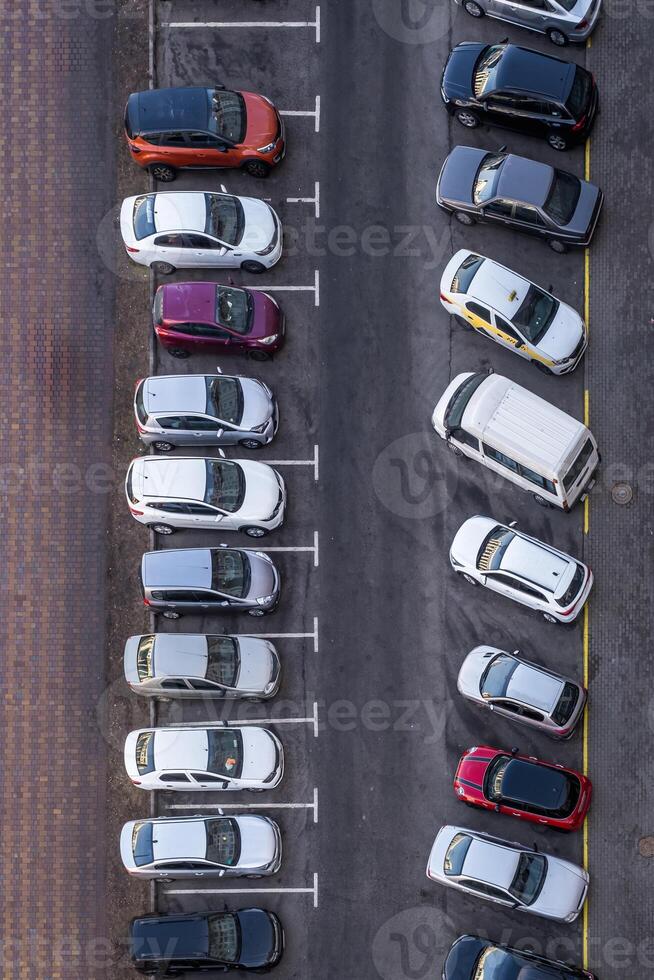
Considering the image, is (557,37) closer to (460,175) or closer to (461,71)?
(461,71)

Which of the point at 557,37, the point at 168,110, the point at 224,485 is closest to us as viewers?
the point at 224,485

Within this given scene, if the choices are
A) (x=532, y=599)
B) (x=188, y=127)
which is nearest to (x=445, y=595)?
(x=532, y=599)

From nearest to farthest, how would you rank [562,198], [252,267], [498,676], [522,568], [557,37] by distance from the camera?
[522,568] < [498,676] < [562,198] < [252,267] < [557,37]

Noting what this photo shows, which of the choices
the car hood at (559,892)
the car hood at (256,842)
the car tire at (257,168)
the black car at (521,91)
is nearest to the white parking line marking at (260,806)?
the car hood at (256,842)

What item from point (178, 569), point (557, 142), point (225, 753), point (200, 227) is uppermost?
point (557, 142)

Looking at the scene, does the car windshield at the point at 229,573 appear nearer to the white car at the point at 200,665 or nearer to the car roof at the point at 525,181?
the white car at the point at 200,665

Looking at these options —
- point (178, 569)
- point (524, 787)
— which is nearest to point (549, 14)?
point (178, 569)

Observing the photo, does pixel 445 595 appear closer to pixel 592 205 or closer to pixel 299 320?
pixel 299 320
